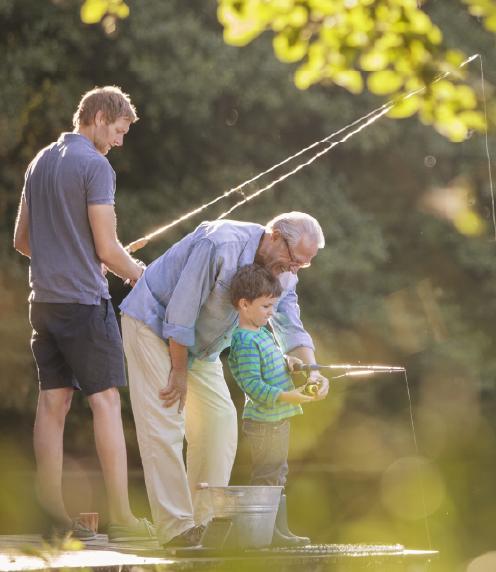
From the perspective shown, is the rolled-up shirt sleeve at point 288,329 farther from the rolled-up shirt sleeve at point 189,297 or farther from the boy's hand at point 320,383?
the rolled-up shirt sleeve at point 189,297

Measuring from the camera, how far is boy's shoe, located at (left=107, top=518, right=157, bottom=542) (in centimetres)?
505

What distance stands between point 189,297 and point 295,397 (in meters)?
0.64

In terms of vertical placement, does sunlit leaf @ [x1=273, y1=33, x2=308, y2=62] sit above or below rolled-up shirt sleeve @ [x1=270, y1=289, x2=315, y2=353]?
above

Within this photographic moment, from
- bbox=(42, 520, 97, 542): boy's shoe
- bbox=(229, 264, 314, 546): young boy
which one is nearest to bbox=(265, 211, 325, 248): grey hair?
bbox=(229, 264, 314, 546): young boy

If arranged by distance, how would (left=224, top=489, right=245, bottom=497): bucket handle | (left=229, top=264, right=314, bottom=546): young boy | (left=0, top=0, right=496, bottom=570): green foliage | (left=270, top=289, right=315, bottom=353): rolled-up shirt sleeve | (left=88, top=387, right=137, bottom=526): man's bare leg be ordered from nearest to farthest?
(left=224, top=489, right=245, bottom=497): bucket handle, (left=88, top=387, right=137, bottom=526): man's bare leg, (left=229, top=264, right=314, bottom=546): young boy, (left=270, top=289, right=315, bottom=353): rolled-up shirt sleeve, (left=0, top=0, right=496, bottom=570): green foliage

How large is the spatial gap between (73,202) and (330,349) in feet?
30.4

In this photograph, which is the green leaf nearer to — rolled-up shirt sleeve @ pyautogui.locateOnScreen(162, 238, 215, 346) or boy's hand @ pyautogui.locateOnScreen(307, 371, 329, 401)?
rolled-up shirt sleeve @ pyautogui.locateOnScreen(162, 238, 215, 346)

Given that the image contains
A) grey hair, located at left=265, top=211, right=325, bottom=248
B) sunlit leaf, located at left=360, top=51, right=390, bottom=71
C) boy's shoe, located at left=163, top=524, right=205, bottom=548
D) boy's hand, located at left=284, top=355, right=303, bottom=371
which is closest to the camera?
sunlit leaf, located at left=360, top=51, right=390, bottom=71

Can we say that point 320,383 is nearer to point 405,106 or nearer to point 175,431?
point 175,431

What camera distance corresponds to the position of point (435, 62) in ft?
12.2

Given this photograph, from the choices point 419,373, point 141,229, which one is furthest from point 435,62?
point 419,373

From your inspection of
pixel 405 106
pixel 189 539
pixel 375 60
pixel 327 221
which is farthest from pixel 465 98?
pixel 327 221

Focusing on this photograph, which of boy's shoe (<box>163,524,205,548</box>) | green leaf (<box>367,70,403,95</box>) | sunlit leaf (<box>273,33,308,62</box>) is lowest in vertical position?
boy's shoe (<box>163,524,205,548</box>)

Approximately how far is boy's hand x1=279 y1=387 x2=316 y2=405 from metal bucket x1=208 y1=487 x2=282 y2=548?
51 cm
